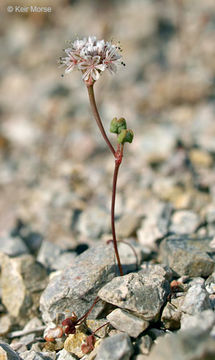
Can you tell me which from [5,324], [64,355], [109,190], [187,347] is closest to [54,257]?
[5,324]

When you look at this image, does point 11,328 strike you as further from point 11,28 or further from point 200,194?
point 11,28

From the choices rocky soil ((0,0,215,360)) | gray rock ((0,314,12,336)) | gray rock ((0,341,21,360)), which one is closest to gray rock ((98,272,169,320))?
rocky soil ((0,0,215,360))

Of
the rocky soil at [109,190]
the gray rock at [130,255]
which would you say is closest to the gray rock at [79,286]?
the rocky soil at [109,190]

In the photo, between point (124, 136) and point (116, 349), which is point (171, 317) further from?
point (124, 136)

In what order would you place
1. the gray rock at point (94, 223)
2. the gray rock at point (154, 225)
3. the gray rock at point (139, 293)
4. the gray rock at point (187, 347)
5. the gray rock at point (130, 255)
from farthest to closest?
the gray rock at point (94, 223) < the gray rock at point (154, 225) < the gray rock at point (130, 255) < the gray rock at point (139, 293) < the gray rock at point (187, 347)

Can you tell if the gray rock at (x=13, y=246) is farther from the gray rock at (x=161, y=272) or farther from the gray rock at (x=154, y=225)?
the gray rock at (x=161, y=272)

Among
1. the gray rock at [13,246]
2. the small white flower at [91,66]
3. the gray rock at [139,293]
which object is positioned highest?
the small white flower at [91,66]

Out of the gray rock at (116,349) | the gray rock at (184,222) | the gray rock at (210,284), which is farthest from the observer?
the gray rock at (184,222)
